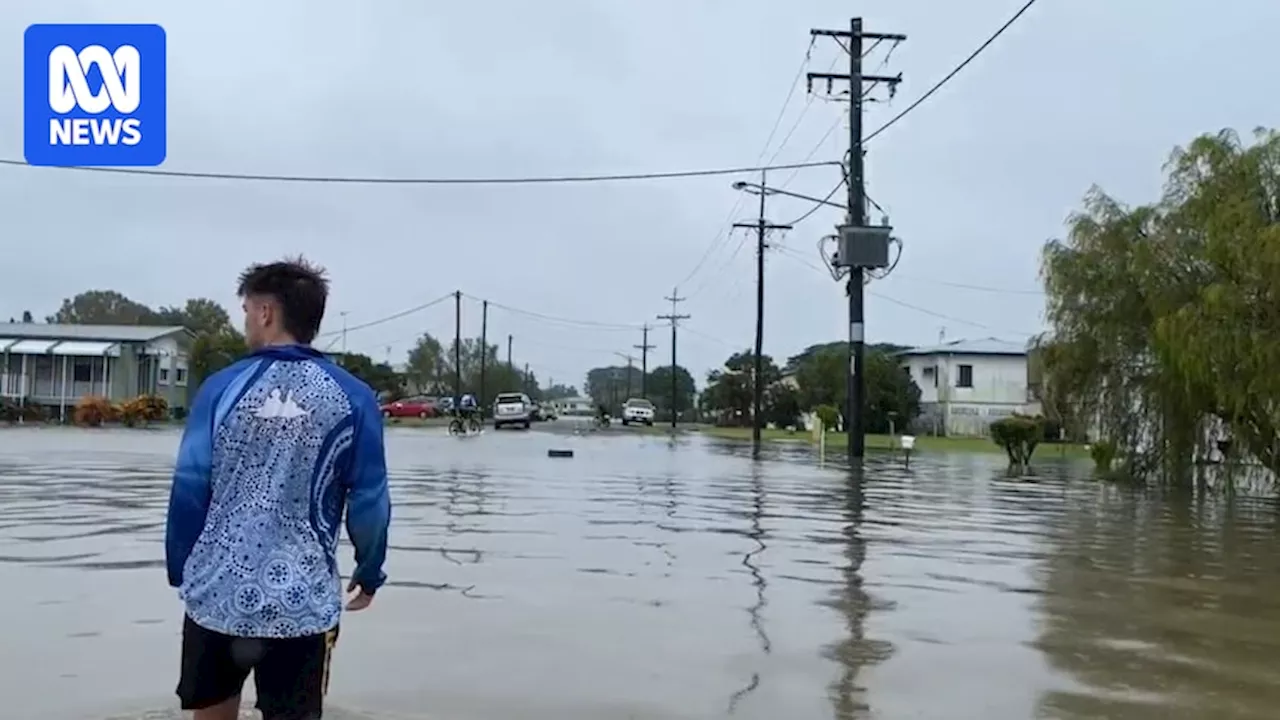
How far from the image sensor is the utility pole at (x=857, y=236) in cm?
3362

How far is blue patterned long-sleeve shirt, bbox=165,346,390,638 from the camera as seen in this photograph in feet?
11.7

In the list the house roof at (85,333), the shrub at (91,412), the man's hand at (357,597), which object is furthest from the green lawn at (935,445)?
the man's hand at (357,597)

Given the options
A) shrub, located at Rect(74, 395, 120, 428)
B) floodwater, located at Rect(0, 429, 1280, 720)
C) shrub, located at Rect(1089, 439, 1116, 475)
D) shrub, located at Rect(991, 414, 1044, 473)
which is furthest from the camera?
shrub, located at Rect(74, 395, 120, 428)

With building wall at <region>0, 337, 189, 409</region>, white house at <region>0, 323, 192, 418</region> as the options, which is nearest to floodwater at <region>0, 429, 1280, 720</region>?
white house at <region>0, 323, 192, 418</region>

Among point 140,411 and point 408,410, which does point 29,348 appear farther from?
point 408,410

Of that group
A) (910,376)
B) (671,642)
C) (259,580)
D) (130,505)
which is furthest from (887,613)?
(910,376)

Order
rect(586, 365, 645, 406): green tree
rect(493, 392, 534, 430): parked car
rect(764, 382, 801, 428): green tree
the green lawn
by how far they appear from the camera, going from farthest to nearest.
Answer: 1. rect(586, 365, 645, 406): green tree
2. rect(764, 382, 801, 428): green tree
3. rect(493, 392, 534, 430): parked car
4. the green lawn

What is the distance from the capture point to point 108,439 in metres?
37.6

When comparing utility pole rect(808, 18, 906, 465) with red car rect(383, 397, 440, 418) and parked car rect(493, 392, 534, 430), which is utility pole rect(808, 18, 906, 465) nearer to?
parked car rect(493, 392, 534, 430)

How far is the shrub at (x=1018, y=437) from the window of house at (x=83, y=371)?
50569 mm

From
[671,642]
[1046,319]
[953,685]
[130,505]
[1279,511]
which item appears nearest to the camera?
[953,685]

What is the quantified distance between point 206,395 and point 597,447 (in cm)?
3536

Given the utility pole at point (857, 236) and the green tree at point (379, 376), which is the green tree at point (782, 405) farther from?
the utility pole at point (857, 236)

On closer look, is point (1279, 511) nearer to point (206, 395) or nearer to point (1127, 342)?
point (1127, 342)
